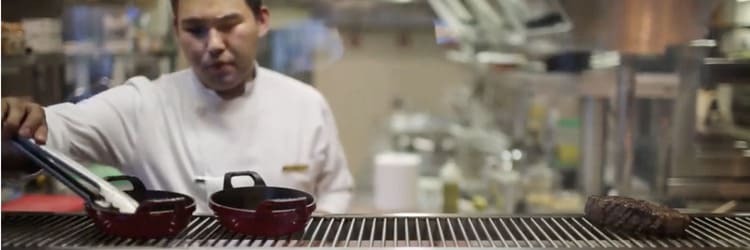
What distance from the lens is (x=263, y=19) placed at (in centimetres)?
111

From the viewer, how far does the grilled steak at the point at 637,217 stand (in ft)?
2.47

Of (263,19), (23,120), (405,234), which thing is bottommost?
(405,234)

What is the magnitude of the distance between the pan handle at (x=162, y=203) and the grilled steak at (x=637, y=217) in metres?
0.41

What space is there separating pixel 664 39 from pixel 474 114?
108cm

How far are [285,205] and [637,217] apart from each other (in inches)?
13.4

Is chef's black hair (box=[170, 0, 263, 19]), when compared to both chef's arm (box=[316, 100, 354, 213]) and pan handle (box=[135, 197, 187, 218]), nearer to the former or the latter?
chef's arm (box=[316, 100, 354, 213])

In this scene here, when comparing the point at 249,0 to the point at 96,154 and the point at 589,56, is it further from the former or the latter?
the point at 589,56

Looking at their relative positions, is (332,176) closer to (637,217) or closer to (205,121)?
(205,121)

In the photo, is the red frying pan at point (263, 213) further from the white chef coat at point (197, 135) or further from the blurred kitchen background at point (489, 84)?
the blurred kitchen background at point (489, 84)

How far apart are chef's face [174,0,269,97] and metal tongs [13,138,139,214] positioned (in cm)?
29

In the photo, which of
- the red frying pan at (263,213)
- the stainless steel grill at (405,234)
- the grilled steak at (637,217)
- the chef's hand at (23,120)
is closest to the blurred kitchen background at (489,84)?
the chef's hand at (23,120)

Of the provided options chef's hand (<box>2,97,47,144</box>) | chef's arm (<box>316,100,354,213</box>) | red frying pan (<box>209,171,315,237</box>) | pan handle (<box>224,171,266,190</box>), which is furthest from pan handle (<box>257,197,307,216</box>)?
chef's arm (<box>316,100,354,213</box>)

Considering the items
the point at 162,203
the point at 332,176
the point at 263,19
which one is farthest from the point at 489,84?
the point at 162,203

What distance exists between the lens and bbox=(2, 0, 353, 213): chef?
3.25ft
